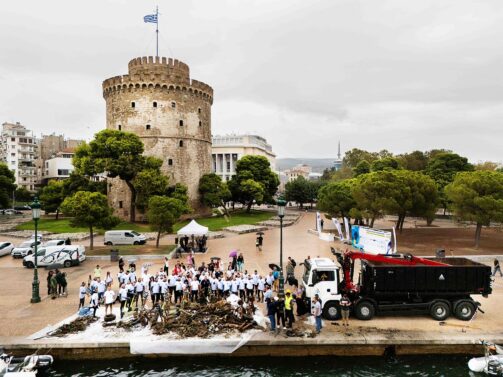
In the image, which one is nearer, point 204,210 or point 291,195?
point 204,210

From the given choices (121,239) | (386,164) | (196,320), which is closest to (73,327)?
(196,320)

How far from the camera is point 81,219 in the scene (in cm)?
3042

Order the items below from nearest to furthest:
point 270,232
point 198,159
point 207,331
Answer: point 207,331
point 270,232
point 198,159

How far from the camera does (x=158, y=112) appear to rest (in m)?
53.8

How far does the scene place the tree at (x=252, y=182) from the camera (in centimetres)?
6565

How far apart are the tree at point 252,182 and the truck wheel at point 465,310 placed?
50270 millimetres

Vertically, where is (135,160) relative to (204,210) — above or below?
above

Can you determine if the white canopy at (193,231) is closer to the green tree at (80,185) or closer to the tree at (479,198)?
the tree at (479,198)

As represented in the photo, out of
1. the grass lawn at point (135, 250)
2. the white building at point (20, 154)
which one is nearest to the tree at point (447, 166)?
the grass lawn at point (135, 250)

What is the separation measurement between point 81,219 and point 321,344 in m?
23.1

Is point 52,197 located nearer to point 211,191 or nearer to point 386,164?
point 211,191

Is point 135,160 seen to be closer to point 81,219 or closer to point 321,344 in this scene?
point 81,219

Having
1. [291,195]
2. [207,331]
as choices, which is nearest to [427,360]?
[207,331]

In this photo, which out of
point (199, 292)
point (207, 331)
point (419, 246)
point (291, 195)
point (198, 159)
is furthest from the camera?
point (291, 195)
